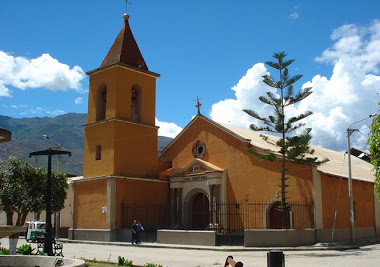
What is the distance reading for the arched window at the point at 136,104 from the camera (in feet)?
100

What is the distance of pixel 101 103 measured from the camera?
101 feet

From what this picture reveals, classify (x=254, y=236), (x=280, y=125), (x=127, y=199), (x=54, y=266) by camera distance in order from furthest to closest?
1. (x=127, y=199)
2. (x=280, y=125)
3. (x=254, y=236)
4. (x=54, y=266)

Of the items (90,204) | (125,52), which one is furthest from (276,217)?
(125,52)

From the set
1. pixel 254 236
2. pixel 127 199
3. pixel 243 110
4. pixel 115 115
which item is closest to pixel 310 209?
pixel 254 236

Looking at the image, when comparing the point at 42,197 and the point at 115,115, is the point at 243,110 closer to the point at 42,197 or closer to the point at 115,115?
the point at 115,115

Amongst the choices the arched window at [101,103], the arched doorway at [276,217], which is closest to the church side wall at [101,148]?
the arched window at [101,103]

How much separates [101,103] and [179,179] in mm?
7043

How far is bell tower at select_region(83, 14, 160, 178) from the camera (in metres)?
28.7

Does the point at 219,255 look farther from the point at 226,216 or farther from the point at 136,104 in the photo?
the point at 136,104

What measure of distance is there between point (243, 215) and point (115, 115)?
9.55m

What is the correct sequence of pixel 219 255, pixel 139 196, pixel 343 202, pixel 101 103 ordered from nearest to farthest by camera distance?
pixel 219 255 < pixel 343 202 < pixel 139 196 < pixel 101 103

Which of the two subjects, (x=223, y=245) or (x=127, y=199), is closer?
(x=223, y=245)

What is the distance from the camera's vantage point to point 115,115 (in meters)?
28.6

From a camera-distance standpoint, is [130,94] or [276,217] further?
[130,94]
